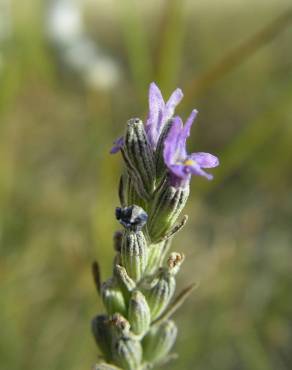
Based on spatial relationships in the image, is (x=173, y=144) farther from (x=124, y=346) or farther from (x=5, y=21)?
(x=5, y=21)

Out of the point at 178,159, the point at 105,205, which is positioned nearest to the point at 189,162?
the point at 178,159

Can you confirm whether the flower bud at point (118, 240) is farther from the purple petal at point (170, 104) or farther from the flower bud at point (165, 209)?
the purple petal at point (170, 104)

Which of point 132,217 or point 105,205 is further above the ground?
point 105,205

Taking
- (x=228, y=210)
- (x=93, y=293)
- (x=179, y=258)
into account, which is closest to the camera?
(x=179, y=258)

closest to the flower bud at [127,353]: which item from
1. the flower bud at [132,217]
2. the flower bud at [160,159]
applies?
the flower bud at [132,217]

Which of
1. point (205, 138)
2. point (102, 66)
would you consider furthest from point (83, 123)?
point (102, 66)

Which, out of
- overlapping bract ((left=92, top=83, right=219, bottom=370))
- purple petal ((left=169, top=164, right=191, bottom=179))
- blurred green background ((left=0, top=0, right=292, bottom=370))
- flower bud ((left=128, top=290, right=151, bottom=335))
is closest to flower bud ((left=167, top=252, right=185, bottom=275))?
overlapping bract ((left=92, top=83, right=219, bottom=370))

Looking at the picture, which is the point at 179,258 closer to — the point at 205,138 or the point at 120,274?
the point at 120,274
